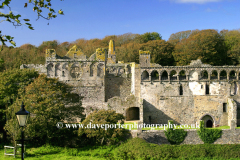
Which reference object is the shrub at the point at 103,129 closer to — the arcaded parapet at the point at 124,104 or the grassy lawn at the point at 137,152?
the grassy lawn at the point at 137,152

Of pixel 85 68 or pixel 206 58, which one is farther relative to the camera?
pixel 206 58

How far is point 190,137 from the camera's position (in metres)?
23.7

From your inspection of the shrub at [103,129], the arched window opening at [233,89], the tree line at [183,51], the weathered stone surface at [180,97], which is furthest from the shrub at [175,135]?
the tree line at [183,51]

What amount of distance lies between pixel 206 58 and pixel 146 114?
15.3 metres

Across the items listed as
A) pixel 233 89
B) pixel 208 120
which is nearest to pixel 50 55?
pixel 208 120

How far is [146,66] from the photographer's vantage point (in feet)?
91.7

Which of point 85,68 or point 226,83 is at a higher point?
point 85,68

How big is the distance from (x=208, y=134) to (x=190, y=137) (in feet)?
5.57

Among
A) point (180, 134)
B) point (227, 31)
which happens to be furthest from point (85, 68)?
point (227, 31)

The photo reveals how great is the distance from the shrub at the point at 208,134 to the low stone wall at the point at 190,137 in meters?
0.32

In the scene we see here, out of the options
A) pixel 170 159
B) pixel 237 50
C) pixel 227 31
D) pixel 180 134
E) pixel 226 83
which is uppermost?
pixel 227 31

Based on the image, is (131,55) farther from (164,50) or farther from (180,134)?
(180,134)

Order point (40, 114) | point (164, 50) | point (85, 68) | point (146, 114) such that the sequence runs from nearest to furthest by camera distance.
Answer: point (40, 114) < point (146, 114) < point (85, 68) < point (164, 50)

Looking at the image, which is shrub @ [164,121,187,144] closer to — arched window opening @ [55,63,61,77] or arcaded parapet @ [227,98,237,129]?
arcaded parapet @ [227,98,237,129]
